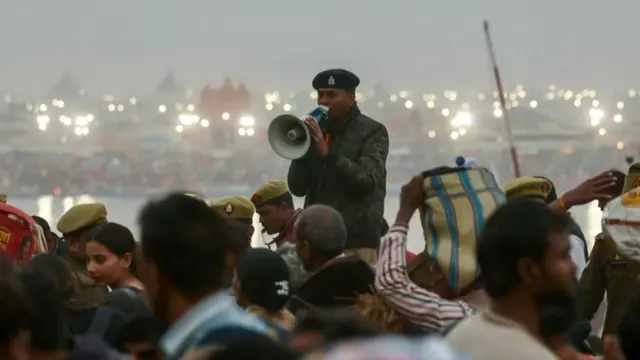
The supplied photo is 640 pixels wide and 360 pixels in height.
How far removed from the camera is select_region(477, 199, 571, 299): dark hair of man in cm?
330

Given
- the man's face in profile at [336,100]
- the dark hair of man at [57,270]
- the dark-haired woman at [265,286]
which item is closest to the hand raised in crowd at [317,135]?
the man's face in profile at [336,100]

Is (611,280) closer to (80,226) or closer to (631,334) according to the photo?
(631,334)

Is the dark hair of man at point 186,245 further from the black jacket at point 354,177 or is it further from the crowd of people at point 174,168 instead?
the crowd of people at point 174,168

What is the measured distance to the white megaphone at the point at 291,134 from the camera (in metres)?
6.68

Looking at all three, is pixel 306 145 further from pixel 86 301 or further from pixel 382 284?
pixel 382 284

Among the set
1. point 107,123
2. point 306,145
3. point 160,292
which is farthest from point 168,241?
point 107,123

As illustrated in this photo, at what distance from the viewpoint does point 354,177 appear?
6812mm

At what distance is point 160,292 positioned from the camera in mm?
3291

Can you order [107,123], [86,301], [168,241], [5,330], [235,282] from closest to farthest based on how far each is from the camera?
[5,330] < [168,241] < [235,282] < [86,301] < [107,123]

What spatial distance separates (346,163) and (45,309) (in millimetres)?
3446

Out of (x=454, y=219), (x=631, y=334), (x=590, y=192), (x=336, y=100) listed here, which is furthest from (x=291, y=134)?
(x=631, y=334)

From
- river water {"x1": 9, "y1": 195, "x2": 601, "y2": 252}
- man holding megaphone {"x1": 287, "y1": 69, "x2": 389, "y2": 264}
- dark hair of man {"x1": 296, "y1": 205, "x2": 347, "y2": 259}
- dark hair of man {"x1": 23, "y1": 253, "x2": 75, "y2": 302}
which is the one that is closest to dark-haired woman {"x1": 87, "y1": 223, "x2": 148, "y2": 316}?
dark hair of man {"x1": 296, "y1": 205, "x2": 347, "y2": 259}

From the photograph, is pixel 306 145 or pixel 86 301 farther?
pixel 306 145

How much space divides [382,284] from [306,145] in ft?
8.25
